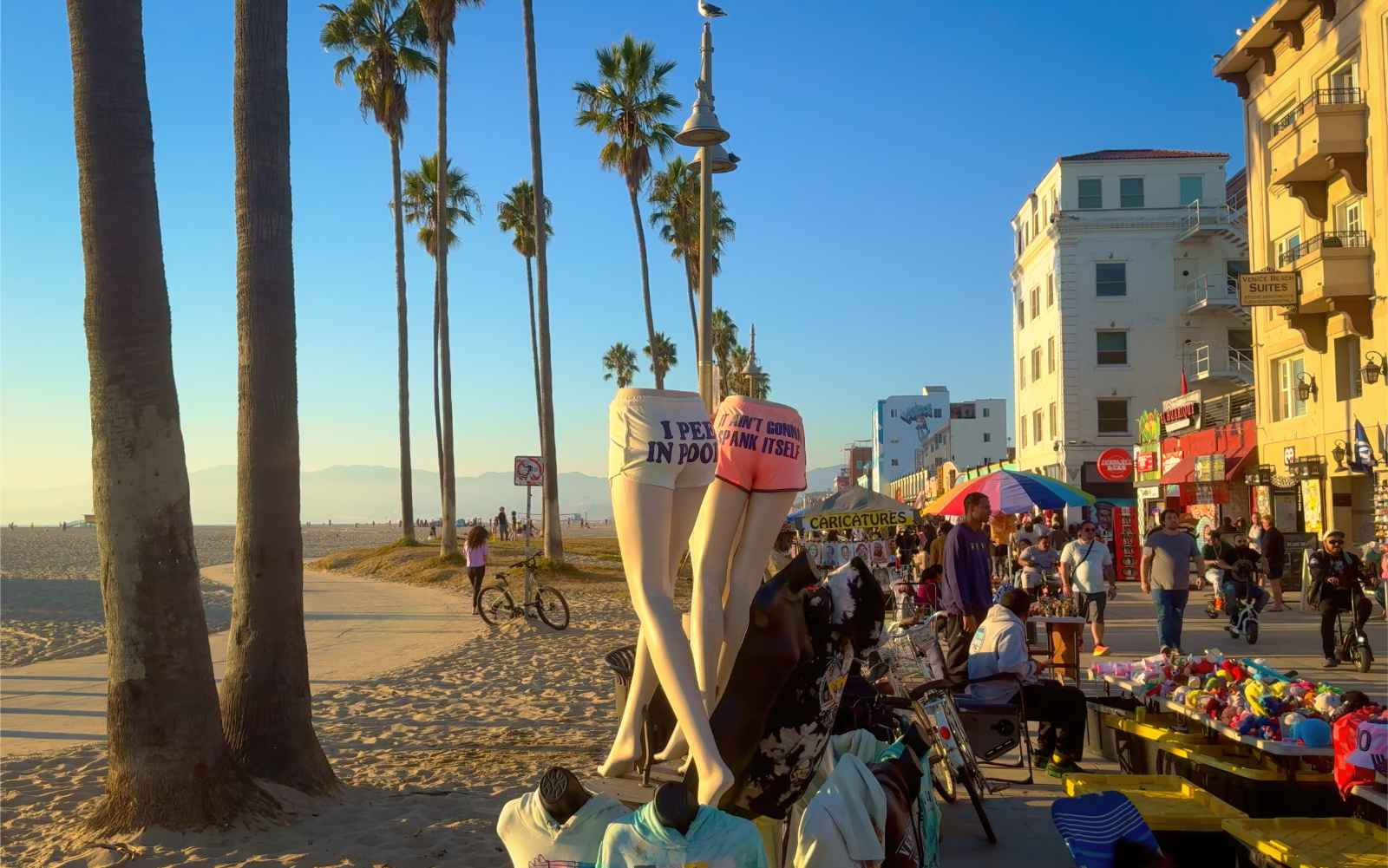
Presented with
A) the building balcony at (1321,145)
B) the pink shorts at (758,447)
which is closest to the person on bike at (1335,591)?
the pink shorts at (758,447)

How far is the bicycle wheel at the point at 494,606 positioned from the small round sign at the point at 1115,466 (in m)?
25.7

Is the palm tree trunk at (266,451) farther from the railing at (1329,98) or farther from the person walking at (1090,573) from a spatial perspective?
the railing at (1329,98)

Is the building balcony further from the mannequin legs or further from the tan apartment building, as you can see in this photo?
the mannequin legs

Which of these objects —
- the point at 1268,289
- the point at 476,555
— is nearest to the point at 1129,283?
the point at 1268,289

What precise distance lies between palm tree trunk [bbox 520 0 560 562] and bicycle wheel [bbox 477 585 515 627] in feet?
24.5

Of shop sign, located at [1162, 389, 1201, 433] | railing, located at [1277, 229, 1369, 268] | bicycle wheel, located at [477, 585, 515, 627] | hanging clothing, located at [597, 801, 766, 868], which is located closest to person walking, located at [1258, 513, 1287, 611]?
railing, located at [1277, 229, 1369, 268]

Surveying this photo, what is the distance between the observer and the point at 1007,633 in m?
7.47

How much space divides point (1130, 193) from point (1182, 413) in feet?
42.6

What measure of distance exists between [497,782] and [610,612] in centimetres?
1286

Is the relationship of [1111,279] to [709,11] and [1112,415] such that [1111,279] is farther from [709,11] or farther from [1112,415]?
[709,11]

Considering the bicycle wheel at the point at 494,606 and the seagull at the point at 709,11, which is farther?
the bicycle wheel at the point at 494,606

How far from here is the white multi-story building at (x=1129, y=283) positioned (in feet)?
136

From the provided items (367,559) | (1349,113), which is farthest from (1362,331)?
(367,559)

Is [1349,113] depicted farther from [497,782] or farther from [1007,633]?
[497,782]
